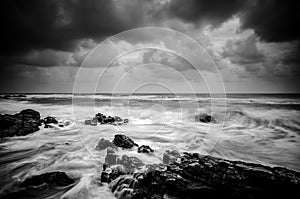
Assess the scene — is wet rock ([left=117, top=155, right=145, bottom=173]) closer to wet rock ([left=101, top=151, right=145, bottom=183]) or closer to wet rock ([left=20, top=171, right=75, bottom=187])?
wet rock ([left=101, top=151, right=145, bottom=183])

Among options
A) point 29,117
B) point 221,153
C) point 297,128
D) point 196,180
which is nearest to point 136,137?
point 221,153

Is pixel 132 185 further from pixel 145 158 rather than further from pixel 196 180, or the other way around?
pixel 145 158

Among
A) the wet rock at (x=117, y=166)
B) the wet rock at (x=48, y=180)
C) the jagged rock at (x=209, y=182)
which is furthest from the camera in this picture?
the wet rock at (x=117, y=166)

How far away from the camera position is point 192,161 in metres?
3.48

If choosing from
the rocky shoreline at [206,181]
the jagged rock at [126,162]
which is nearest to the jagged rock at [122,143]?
the jagged rock at [126,162]

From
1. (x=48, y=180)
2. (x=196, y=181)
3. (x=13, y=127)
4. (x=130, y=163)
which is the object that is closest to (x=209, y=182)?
(x=196, y=181)

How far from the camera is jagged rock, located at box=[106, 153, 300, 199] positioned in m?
2.66

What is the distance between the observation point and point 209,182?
2877 millimetres

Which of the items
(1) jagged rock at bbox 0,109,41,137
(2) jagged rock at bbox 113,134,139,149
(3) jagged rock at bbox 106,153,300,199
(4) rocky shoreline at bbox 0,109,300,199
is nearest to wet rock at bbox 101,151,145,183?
(4) rocky shoreline at bbox 0,109,300,199

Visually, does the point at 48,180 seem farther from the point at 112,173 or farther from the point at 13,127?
the point at 13,127

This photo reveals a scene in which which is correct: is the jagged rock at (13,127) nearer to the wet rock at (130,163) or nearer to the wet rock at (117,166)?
the wet rock at (117,166)

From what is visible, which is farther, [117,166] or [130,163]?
[130,163]

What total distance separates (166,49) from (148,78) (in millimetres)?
1529

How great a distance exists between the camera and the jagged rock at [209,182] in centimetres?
266
